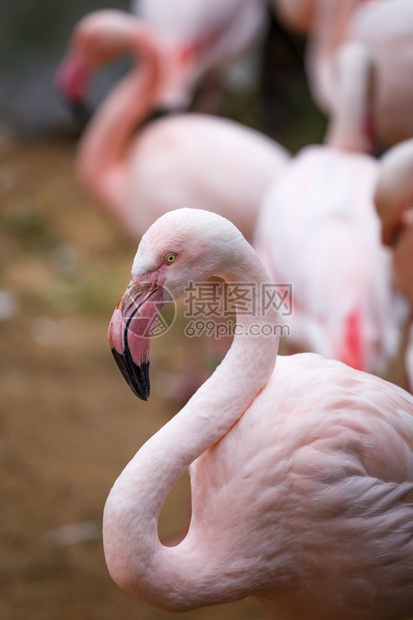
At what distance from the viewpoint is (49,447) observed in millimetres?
3471

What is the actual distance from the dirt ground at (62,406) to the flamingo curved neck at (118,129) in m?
0.76

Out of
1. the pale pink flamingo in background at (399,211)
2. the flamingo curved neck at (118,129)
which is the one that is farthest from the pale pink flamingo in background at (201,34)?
the pale pink flamingo in background at (399,211)

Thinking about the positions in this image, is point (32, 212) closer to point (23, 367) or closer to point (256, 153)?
point (23, 367)

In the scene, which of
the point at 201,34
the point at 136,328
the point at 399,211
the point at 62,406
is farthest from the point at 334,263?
the point at 201,34

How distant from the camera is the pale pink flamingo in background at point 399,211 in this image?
2354 millimetres

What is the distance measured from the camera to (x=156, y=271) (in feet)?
5.11

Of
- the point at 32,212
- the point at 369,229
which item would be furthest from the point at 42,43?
the point at 369,229

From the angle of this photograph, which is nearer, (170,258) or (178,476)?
(170,258)

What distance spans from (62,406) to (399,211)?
6.54ft

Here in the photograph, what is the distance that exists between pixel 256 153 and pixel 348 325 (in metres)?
1.38

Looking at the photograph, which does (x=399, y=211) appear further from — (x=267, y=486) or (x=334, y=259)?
(x=267, y=486)

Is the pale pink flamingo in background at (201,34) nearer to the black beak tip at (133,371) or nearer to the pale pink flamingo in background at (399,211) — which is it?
the pale pink flamingo in background at (399,211)

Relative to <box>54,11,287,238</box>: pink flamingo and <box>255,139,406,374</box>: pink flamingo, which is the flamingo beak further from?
<box>54,11,287,238</box>: pink flamingo

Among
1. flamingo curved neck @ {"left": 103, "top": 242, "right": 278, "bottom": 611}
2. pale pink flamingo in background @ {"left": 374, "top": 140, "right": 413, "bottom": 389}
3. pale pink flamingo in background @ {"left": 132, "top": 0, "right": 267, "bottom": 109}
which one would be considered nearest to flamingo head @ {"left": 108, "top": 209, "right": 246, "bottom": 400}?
flamingo curved neck @ {"left": 103, "top": 242, "right": 278, "bottom": 611}
